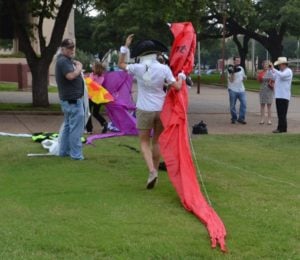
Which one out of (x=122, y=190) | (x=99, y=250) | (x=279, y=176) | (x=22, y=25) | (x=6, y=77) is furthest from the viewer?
(x=6, y=77)

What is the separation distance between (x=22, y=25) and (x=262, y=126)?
8.04 m

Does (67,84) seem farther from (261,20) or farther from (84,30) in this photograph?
(84,30)

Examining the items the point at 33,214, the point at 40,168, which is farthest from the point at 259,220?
the point at 40,168

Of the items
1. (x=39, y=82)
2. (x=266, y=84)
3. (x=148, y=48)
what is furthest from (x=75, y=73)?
(x=39, y=82)

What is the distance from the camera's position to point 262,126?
16156 mm

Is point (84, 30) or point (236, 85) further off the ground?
point (84, 30)

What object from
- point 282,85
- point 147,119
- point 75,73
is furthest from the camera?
point 282,85

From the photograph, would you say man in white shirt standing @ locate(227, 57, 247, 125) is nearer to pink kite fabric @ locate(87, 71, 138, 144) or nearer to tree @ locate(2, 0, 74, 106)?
pink kite fabric @ locate(87, 71, 138, 144)

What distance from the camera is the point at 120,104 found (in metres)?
13.5

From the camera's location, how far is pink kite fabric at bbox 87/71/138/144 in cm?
1334

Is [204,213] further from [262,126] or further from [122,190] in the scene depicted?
[262,126]

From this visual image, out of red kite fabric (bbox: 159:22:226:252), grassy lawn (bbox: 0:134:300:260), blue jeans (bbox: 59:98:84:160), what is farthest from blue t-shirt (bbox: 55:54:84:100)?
red kite fabric (bbox: 159:22:226:252)

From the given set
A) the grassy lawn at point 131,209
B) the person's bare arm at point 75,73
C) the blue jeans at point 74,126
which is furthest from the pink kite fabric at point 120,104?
the person's bare arm at point 75,73

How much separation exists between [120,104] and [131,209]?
7161 millimetres
